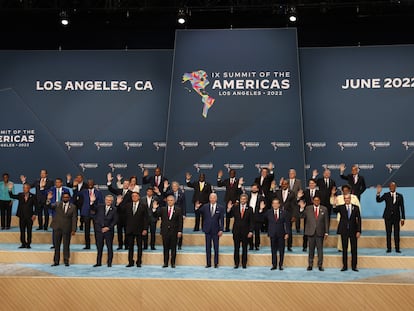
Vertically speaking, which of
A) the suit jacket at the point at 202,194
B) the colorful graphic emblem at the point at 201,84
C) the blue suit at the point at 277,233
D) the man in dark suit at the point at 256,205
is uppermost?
the colorful graphic emblem at the point at 201,84

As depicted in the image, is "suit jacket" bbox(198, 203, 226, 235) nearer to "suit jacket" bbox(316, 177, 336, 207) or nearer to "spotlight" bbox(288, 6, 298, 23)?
"suit jacket" bbox(316, 177, 336, 207)

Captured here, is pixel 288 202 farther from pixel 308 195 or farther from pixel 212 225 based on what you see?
pixel 212 225

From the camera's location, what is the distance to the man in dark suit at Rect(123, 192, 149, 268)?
1052 centimetres

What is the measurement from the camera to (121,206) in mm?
11148

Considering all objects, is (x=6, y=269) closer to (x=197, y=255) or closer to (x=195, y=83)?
(x=197, y=255)

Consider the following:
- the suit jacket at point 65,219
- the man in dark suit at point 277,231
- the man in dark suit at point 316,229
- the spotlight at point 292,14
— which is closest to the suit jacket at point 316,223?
the man in dark suit at point 316,229

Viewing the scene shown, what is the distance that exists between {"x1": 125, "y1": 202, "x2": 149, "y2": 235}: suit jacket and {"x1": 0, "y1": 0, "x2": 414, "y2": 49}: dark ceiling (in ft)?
19.9

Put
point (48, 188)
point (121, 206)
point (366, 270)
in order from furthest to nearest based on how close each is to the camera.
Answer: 1. point (48, 188)
2. point (121, 206)
3. point (366, 270)

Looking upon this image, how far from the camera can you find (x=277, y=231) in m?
10.3

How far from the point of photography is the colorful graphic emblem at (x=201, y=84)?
1486cm

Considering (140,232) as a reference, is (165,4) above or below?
above

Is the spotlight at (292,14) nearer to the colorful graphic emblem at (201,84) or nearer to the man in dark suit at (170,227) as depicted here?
the colorful graphic emblem at (201,84)

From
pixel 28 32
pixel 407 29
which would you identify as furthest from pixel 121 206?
pixel 407 29

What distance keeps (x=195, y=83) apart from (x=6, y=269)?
22.1 feet
